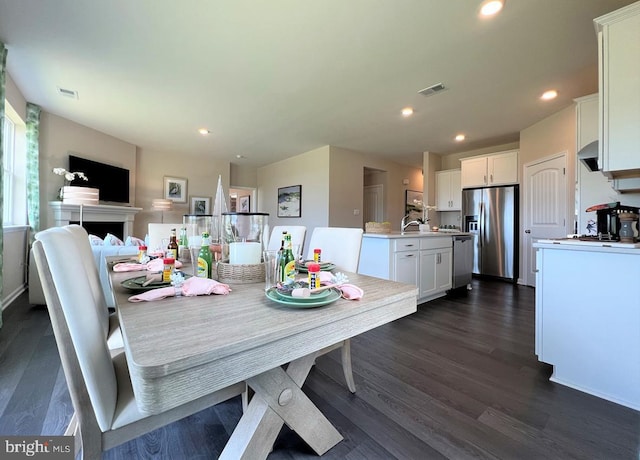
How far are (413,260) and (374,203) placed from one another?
3750 millimetres

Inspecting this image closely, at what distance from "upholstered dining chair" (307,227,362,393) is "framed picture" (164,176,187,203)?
5.22 m

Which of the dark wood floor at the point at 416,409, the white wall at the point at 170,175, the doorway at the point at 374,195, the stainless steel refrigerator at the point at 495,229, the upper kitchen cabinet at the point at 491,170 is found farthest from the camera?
the doorway at the point at 374,195

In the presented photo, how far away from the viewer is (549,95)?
3.24m

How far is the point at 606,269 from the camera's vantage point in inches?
58.8

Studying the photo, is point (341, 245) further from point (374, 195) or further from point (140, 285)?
point (374, 195)

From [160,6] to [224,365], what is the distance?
2.46m

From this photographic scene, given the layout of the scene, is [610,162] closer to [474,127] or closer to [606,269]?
[606,269]

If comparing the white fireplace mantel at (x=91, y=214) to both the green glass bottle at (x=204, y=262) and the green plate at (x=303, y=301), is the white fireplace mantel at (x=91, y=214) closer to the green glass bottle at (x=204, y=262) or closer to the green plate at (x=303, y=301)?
the green glass bottle at (x=204, y=262)

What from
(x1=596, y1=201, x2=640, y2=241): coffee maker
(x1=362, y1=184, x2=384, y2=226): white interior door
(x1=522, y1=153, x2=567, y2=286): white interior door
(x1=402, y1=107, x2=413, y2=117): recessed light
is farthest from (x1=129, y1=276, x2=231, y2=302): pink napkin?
(x1=362, y1=184, x2=384, y2=226): white interior door

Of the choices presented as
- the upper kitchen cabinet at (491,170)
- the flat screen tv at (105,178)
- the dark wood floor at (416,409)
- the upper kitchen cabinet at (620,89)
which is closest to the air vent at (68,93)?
the flat screen tv at (105,178)

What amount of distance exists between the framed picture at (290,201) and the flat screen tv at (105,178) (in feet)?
10.1

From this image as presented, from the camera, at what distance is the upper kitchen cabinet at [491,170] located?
4.59 metres

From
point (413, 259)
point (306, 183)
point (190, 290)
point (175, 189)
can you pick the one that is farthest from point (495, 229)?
point (175, 189)

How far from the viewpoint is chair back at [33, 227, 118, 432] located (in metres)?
0.60
